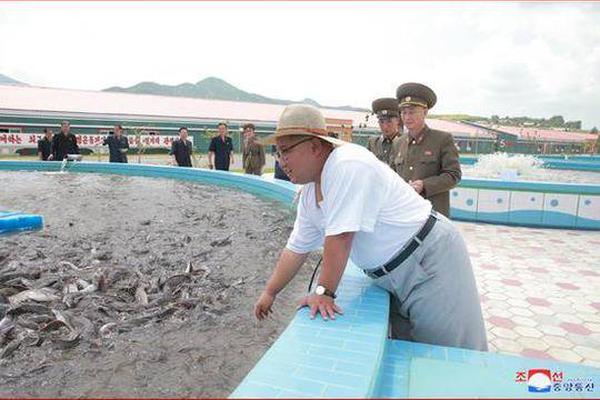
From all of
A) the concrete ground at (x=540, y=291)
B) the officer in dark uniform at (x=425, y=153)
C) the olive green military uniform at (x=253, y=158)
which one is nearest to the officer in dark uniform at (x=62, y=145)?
the olive green military uniform at (x=253, y=158)

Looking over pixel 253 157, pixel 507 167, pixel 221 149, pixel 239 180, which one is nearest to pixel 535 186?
pixel 507 167

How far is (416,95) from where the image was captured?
11.5 ft

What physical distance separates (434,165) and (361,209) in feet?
7.36

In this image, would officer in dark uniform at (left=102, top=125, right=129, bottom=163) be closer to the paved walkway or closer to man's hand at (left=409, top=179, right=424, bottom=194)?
the paved walkway

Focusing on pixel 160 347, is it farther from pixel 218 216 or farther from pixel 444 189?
pixel 218 216

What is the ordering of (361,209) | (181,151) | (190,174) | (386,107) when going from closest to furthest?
1. (361,209)
2. (386,107)
3. (190,174)
4. (181,151)

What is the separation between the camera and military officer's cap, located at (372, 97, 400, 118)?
4523 millimetres

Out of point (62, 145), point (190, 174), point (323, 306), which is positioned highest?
point (62, 145)

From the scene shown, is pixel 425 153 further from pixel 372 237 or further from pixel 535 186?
pixel 535 186

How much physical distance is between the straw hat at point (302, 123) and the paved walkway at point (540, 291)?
113 inches

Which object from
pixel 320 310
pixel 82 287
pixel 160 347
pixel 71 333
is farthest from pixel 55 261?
pixel 320 310

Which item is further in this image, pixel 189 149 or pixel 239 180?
pixel 189 149

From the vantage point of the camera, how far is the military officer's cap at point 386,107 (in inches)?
178

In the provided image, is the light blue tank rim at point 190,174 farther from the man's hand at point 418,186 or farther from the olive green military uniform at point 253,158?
the man's hand at point 418,186
